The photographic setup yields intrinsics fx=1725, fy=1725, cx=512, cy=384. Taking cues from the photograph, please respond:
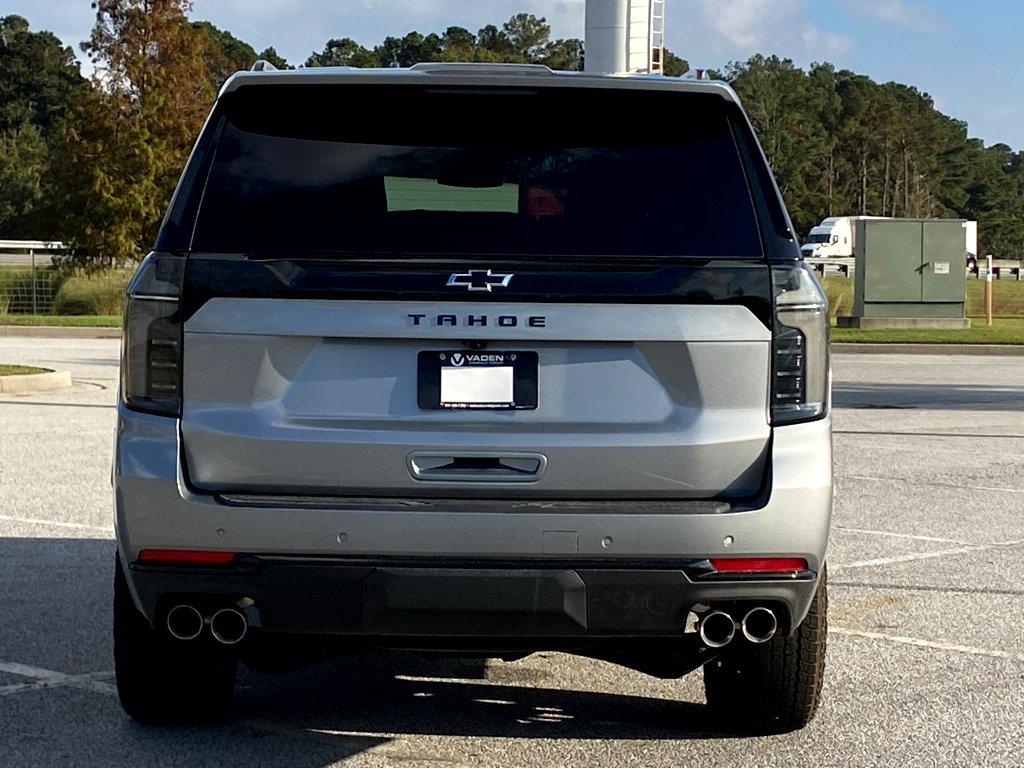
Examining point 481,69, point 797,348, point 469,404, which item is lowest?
point 469,404

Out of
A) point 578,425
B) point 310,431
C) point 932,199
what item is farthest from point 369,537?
point 932,199

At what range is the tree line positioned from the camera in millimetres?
42781

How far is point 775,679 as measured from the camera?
5.36 m

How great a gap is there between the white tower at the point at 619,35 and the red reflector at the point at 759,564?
3633 centimetres

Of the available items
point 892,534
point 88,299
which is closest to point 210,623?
point 892,534

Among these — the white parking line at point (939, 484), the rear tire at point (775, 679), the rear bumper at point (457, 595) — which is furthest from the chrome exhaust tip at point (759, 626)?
the white parking line at point (939, 484)

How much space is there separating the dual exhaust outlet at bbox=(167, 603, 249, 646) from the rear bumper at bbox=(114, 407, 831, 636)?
0.25ft

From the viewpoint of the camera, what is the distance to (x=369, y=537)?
461cm

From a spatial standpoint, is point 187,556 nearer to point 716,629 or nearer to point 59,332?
point 716,629

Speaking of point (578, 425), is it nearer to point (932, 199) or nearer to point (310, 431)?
point (310, 431)

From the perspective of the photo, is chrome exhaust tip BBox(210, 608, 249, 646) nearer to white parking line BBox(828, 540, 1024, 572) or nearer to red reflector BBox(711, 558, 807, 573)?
red reflector BBox(711, 558, 807, 573)

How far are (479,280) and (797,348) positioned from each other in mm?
913

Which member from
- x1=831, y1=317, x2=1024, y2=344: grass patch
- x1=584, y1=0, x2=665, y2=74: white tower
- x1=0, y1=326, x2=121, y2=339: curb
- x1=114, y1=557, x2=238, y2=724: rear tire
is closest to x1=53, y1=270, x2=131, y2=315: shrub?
x1=0, y1=326, x2=121, y2=339: curb

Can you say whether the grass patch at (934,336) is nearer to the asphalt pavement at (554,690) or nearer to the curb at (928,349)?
the curb at (928,349)
